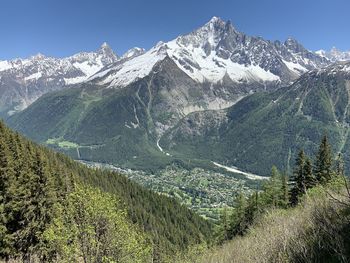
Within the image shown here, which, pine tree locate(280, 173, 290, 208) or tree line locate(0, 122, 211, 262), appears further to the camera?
pine tree locate(280, 173, 290, 208)

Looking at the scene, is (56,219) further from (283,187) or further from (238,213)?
(238,213)

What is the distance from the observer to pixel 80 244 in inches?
852

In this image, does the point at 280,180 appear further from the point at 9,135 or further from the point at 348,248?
the point at 348,248

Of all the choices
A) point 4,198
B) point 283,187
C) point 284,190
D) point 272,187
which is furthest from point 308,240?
point 272,187

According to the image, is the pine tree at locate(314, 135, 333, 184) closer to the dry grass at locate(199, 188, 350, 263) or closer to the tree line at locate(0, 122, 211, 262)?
the tree line at locate(0, 122, 211, 262)

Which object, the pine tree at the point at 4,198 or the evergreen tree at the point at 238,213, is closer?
the pine tree at the point at 4,198

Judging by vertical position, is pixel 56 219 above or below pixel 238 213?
above

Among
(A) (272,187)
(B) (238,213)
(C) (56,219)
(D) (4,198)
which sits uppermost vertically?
(D) (4,198)

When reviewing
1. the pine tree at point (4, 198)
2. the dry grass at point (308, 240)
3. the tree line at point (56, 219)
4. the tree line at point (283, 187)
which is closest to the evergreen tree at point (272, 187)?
the tree line at point (283, 187)

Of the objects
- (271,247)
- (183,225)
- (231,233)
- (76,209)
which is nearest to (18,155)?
(76,209)

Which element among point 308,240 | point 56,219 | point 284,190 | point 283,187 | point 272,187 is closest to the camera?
point 308,240

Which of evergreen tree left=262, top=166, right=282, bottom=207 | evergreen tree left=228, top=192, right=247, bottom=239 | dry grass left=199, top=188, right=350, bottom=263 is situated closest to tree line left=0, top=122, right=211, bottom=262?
dry grass left=199, top=188, right=350, bottom=263

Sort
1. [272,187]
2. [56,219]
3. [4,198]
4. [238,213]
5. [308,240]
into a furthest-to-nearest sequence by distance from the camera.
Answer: [238,213], [272,187], [4,198], [56,219], [308,240]

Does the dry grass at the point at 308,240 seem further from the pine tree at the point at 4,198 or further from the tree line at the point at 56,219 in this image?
the pine tree at the point at 4,198
